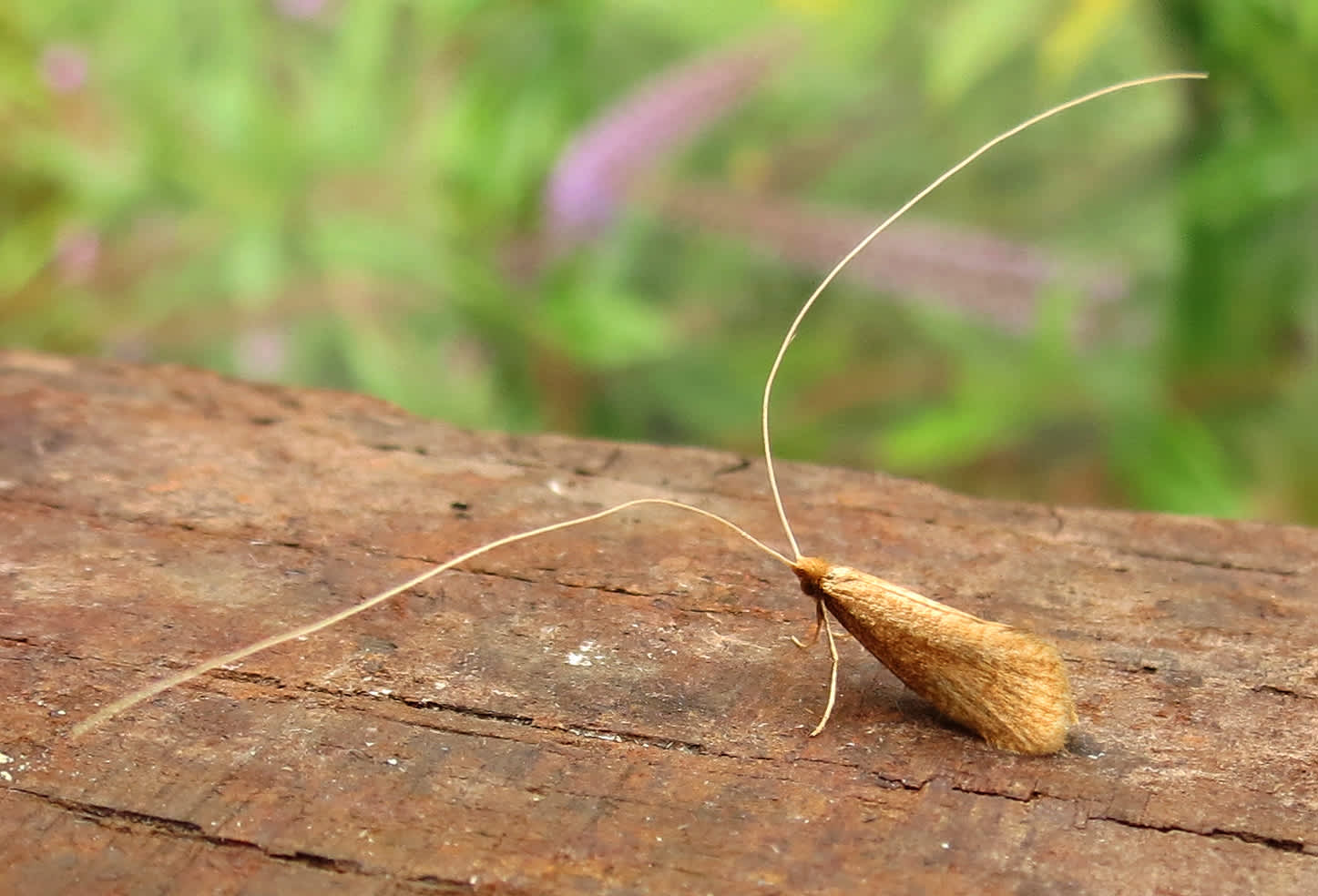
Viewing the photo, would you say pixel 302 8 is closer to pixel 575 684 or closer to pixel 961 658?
pixel 575 684

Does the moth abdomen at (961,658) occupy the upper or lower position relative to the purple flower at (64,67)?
lower

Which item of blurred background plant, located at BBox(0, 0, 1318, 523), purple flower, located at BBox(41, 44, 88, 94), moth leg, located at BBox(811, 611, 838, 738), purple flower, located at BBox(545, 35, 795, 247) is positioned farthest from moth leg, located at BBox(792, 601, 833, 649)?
purple flower, located at BBox(41, 44, 88, 94)

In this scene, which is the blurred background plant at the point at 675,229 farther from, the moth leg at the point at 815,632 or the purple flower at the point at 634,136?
the moth leg at the point at 815,632

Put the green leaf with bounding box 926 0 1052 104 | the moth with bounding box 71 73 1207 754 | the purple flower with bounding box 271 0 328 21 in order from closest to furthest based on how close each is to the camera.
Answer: the moth with bounding box 71 73 1207 754, the green leaf with bounding box 926 0 1052 104, the purple flower with bounding box 271 0 328 21

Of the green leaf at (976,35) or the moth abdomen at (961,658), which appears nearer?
the moth abdomen at (961,658)

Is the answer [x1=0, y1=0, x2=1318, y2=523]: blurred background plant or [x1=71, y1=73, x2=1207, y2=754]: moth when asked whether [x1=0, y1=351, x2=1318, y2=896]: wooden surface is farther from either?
[x1=0, y1=0, x2=1318, y2=523]: blurred background plant

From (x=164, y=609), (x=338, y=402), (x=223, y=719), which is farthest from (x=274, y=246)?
(x=223, y=719)

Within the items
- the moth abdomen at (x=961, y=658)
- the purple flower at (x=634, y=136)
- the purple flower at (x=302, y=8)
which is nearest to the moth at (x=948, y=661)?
the moth abdomen at (x=961, y=658)
